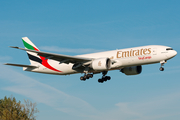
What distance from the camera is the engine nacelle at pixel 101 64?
39.1m

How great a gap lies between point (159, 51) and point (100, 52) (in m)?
8.36

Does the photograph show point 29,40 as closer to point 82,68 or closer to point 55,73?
point 55,73

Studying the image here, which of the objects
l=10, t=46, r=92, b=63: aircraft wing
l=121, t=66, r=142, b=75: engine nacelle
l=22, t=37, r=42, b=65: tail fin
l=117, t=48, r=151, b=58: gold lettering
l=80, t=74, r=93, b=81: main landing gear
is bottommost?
l=80, t=74, r=93, b=81: main landing gear

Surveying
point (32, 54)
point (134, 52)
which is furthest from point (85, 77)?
point (32, 54)

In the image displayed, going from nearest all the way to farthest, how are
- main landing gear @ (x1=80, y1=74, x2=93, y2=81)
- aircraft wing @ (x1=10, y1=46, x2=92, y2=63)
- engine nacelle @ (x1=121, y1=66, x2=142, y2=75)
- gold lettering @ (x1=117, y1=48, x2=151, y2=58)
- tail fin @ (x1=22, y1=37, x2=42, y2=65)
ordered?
aircraft wing @ (x1=10, y1=46, x2=92, y2=63) → gold lettering @ (x1=117, y1=48, x2=151, y2=58) → main landing gear @ (x1=80, y1=74, x2=93, y2=81) → engine nacelle @ (x1=121, y1=66, x2=142, y2=75) → tail fin @ (x1=22, y1=37, x2=42, y2=65)

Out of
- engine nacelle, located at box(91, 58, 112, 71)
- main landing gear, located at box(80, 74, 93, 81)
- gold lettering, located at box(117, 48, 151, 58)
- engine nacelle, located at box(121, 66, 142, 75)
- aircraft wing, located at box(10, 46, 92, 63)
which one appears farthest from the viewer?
engine nacelle, located at box(121, 66, 142, 75)

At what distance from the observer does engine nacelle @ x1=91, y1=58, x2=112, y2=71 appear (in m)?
39.1

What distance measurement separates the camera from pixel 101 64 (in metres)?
39.2

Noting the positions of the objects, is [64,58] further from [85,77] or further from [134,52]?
[134,52]

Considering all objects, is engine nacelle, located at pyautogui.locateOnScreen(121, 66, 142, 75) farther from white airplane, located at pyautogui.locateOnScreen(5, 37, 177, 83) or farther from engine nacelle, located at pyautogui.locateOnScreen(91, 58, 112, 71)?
engine nacelle, located at pyautogui.locateOnScreen(91, 58, 112, 71)

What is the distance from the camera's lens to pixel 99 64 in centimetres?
3934

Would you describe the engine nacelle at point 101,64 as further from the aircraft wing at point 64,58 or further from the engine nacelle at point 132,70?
the engine nacelle at point 132,70

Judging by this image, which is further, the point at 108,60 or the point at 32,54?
the point at 32,54

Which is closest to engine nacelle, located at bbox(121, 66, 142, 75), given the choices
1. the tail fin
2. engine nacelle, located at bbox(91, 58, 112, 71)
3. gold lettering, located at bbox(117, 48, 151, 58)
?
gold lettering, located at bbox(117, 48, 151, 58)
